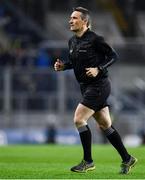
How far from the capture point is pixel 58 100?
110 ft

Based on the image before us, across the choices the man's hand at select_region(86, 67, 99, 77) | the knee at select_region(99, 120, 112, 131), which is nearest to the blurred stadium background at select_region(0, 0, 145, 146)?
the knee at select_region(99, 120, 112, 131)

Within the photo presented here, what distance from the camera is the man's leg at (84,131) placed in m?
12.0

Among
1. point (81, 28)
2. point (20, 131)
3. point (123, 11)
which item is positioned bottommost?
point (20, 131)

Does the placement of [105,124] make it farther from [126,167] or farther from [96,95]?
[126,167]

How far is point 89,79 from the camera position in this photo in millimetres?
12156

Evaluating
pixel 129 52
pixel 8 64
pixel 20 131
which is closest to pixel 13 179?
pixel 20 131

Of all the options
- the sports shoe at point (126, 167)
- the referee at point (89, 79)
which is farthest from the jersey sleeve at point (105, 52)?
the sports shoe at point (126, 167)

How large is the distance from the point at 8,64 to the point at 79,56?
2348cm

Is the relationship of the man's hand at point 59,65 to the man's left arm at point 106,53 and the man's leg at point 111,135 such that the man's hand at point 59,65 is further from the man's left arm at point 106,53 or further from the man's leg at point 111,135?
the man's leg at point 111,135

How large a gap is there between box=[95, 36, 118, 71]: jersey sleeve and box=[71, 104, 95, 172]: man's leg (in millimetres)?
662

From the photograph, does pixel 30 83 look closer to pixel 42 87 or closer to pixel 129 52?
pixel 42 87

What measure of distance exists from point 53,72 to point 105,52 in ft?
70.9

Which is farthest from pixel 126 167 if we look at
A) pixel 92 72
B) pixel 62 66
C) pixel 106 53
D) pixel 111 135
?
pixel 62 66

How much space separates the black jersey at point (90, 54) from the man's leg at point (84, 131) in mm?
471
